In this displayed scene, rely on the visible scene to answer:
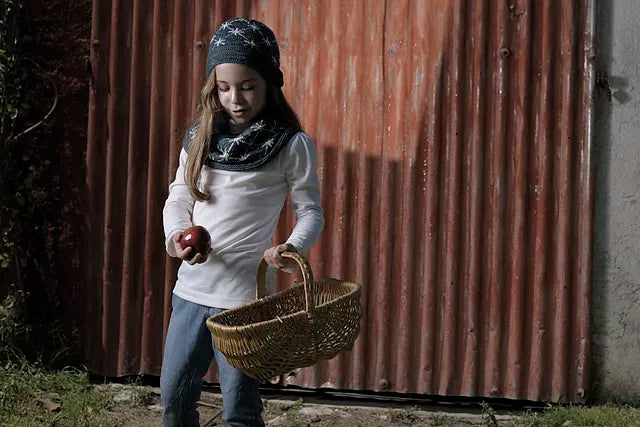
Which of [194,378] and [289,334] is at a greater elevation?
[289,334]

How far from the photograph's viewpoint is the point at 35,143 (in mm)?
5055

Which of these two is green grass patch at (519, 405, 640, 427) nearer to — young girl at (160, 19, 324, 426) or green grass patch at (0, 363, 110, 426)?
young girl at (160, 19, 324, 426)

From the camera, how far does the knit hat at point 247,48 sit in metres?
3.12

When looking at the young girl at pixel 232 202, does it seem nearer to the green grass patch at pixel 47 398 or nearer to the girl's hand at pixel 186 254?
the girl's hand at pixel 186 254

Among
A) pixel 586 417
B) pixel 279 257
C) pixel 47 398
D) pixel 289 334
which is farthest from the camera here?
pixel 47 398

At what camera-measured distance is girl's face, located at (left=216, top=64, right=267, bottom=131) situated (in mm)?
3119

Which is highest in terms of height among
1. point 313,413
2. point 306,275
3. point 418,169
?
point 418,169

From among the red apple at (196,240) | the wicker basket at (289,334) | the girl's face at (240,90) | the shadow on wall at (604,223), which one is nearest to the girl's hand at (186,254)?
the red apple at (196,240)

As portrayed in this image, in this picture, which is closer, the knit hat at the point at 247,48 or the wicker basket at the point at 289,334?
the wicker basket at the point at 289,334

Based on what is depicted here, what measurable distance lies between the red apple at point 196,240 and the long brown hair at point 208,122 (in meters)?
0.22

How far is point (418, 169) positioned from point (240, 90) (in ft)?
6.02

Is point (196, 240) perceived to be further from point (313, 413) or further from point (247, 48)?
point (313, 413)

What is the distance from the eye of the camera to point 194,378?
3.12m

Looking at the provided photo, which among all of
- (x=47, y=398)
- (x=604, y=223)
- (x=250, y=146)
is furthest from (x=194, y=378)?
(x=604, y=223)
